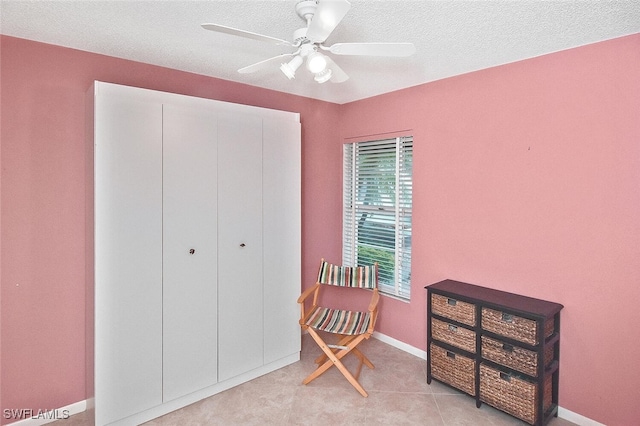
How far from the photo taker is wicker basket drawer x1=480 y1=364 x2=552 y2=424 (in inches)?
94.7

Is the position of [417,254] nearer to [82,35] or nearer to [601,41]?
[601,41]

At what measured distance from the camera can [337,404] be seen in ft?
9.04

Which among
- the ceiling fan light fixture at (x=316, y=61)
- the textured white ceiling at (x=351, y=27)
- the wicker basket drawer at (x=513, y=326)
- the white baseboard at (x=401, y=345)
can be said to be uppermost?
the textured white ceiling at (x=351, y=27)

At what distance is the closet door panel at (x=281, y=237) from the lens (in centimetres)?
316

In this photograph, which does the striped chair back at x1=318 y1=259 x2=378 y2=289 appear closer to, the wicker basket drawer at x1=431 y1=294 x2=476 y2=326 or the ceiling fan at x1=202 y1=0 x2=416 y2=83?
the wicker basket drawer at x1=431 y1=294 x2=476 y2=326

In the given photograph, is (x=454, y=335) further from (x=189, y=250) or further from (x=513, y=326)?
(x=189, y=250)

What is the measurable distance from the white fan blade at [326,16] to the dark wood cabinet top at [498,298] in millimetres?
2115

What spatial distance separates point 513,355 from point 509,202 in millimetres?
1126

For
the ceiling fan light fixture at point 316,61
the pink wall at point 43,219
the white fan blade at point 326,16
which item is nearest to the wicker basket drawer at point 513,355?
the ceiling fan light fixture at point 316,61

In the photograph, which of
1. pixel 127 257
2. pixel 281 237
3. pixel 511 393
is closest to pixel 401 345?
pixel 511 393

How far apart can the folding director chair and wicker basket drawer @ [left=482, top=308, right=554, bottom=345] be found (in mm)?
862

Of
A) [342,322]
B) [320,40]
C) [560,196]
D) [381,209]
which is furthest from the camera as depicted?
[381,209]

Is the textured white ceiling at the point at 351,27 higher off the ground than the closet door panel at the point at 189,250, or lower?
higher

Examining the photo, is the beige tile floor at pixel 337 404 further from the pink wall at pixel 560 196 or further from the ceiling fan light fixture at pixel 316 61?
the ceiling fan light fixture at pixel 316 61
